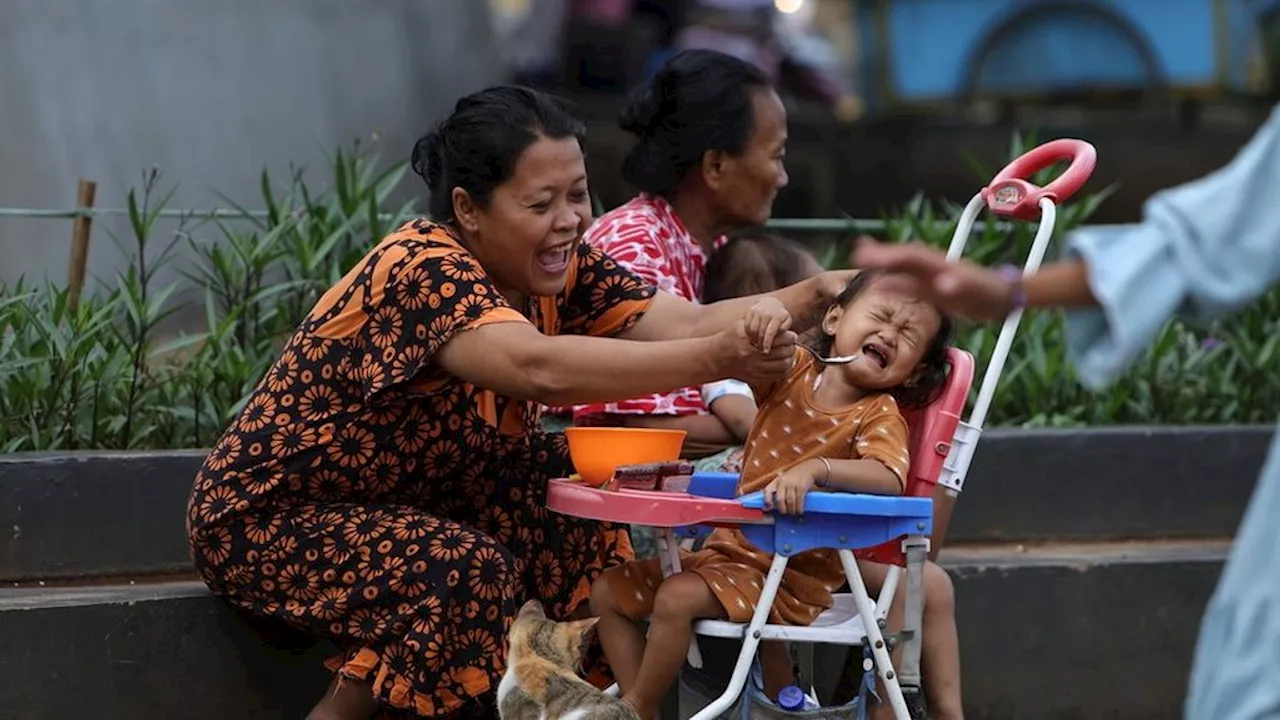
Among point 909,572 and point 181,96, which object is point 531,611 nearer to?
point 909,572

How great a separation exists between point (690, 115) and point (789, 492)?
5.26 ft

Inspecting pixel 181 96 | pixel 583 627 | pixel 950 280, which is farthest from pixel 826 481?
pixel 181 96

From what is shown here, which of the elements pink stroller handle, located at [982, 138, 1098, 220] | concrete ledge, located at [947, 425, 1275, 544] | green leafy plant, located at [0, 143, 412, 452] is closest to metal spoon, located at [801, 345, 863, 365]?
pink stroller handle, located at [982, 138, 1098, 220]

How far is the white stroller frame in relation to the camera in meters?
3.52

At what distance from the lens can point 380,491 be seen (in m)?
3.94

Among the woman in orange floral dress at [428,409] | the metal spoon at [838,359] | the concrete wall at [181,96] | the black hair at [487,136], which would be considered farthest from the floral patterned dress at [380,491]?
the concrete wall at [181,96]

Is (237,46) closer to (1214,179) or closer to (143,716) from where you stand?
(143,716)

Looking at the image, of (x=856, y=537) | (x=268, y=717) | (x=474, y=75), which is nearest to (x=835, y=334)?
(x=856, y=537)

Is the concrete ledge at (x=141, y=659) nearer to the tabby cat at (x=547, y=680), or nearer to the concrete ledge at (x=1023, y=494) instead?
the concrete ledge at (x=1023, y=494)

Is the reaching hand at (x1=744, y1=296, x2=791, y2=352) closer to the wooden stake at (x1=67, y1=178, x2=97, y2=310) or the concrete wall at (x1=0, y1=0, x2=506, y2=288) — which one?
the wooden stake at (x1=67, y1=178, x2=97, y2=310)

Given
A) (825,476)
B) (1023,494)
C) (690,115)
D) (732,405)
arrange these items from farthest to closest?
(1023,494), (690,115), (732,405), (825,476)

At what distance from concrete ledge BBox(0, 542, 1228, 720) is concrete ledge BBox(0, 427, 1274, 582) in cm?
8

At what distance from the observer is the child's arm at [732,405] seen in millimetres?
4422

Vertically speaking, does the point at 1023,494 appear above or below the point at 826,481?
below
